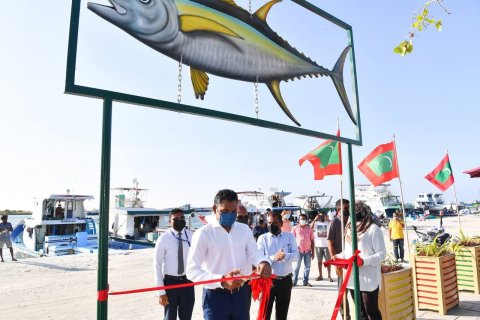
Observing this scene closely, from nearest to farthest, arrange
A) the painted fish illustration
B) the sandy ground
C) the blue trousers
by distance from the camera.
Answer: the painted fish illustration < the blue trousers < the sandy ground

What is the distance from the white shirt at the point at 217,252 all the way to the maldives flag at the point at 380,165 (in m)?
3.69

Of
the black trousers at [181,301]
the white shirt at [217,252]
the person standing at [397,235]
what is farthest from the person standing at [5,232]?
the person standing at [397,235]

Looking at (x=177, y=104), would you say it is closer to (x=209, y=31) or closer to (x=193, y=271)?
(x=209, y=31)

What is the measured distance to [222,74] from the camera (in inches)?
94.9

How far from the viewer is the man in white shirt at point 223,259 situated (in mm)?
2477

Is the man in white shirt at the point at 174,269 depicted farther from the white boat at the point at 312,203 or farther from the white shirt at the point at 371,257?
the white boat at the point at 312,203

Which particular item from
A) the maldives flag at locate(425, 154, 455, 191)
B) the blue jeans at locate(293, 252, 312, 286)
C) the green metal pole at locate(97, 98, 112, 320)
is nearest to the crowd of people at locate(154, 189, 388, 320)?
the green metal pole at locate(97, 98, 112, 320)

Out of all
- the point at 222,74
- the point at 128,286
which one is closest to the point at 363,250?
the point at 222,74

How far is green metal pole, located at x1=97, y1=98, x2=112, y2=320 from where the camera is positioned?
178 cm

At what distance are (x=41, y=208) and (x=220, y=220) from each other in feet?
76.8

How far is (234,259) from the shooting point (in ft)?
8.67

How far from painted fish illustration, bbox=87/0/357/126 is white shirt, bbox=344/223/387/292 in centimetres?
181

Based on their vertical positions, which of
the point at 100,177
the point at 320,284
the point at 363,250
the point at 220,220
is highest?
the point at 100,177

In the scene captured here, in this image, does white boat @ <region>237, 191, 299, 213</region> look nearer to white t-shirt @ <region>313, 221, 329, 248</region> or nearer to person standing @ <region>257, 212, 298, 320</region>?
white t-shirt @ <region>313, 221, 329, 248</region>
